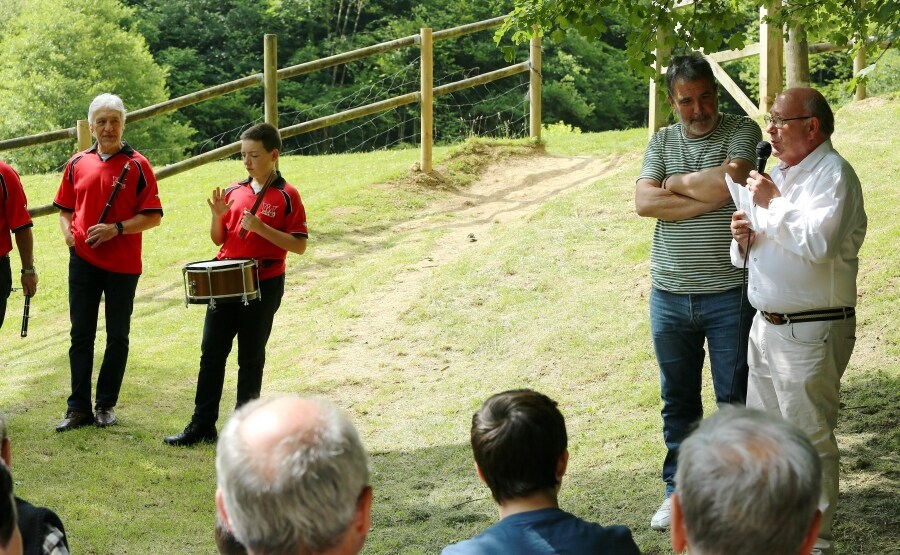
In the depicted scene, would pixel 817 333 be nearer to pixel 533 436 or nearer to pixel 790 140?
pixel 790 140

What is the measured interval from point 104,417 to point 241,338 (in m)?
1.12

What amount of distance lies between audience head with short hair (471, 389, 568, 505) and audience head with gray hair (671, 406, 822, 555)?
0.81 meters

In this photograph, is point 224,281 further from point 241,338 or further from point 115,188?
point 115,188

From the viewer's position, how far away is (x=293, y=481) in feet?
6.12

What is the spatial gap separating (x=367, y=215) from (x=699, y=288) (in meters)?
7.62

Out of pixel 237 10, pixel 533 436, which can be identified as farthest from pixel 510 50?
pixel 237 10

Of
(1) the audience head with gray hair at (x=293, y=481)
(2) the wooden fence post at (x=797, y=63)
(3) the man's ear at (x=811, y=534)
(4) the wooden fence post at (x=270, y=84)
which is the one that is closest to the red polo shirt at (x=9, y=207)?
(1) the audience head with gray hair at (x=293, y=481)

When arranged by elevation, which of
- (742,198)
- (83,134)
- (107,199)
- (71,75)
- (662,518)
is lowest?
(662,518)

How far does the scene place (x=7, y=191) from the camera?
6172 millimetres

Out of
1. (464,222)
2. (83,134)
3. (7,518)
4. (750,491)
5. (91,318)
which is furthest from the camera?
(464,222)

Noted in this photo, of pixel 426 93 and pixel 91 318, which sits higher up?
pixel 426 93

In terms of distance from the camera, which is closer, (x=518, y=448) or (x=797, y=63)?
(x=518, y=448)

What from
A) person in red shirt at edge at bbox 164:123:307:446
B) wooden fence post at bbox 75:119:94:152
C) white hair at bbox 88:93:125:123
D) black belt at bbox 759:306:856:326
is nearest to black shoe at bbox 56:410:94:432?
person in red shirt at edge at bbox 164:123:307:446

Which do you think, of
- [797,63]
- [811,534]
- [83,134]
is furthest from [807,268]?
[83,134]
